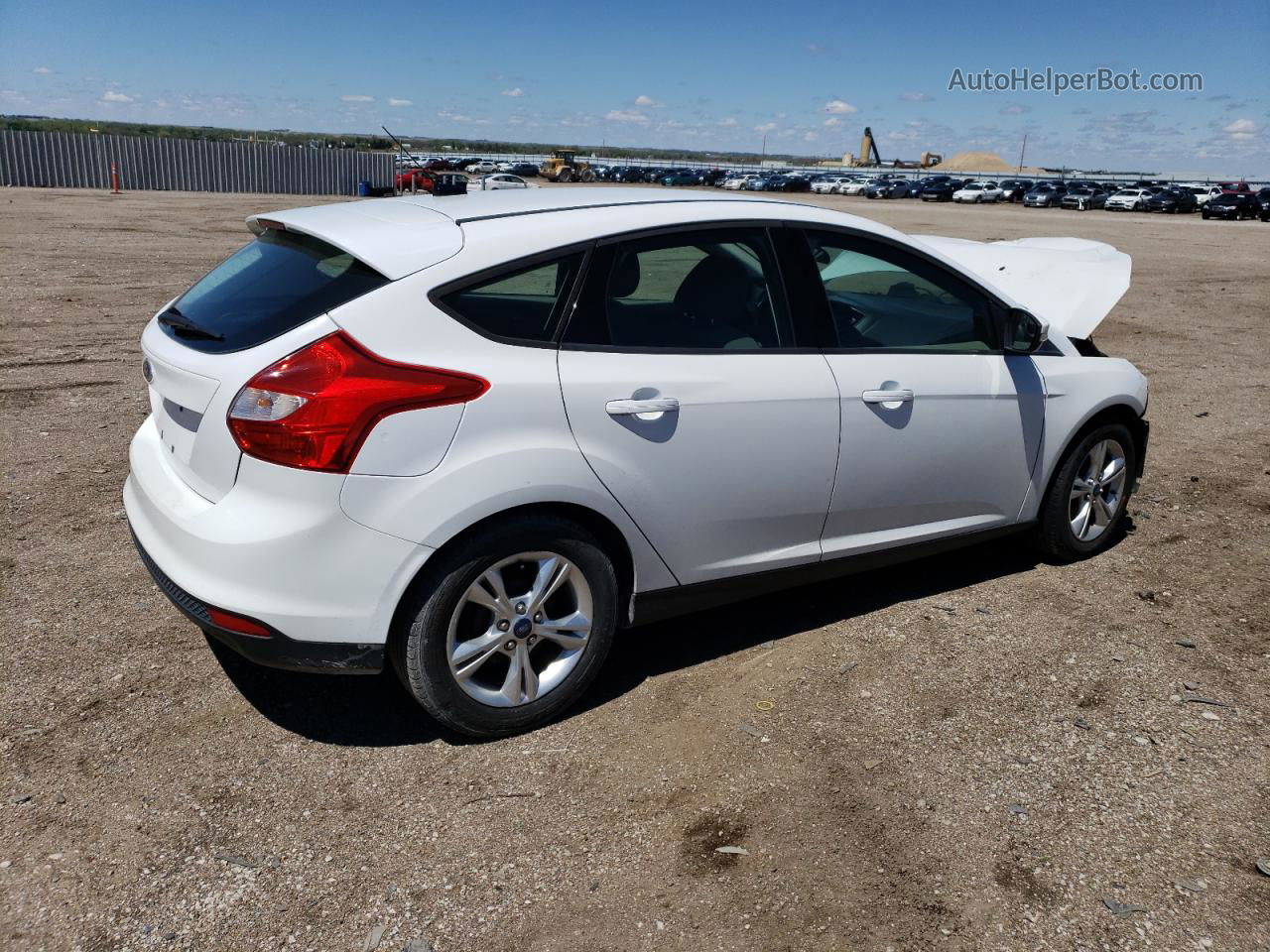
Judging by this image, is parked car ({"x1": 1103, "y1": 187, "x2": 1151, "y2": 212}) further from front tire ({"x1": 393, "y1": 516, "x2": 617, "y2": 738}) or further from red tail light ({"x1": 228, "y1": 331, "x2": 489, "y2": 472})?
red tail light ({"x1": 228, "y1": 331, "x2": 489, "y2": 472})

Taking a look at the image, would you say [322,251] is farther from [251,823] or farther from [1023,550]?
[1023,550]

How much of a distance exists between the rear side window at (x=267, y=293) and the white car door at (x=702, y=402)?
726 millimetres

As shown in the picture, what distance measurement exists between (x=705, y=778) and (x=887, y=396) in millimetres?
1614

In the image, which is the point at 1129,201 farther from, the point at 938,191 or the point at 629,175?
the point at 629,175

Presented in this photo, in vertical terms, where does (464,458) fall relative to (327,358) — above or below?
below

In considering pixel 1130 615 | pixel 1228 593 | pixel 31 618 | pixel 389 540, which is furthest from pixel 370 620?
pixel 1228 593

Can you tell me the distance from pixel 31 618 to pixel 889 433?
351 centimetres

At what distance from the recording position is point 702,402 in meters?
3.48

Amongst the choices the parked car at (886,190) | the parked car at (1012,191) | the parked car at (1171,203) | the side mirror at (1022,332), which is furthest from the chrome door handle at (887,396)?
the parked car at (886,190)

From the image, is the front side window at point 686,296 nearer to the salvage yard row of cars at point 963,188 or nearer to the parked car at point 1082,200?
the salvage yard row of cars at point 963,188

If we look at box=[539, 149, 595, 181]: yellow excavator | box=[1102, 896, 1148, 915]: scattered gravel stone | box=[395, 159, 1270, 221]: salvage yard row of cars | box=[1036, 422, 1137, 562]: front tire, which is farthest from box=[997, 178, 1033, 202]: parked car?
box=[1102, 896, 1148, 915]: scattered gravel stone

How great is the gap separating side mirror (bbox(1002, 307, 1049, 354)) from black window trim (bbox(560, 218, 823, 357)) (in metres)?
1.02

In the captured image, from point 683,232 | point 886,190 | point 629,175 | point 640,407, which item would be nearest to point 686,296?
point 683,232

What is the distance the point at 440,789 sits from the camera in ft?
10.5
